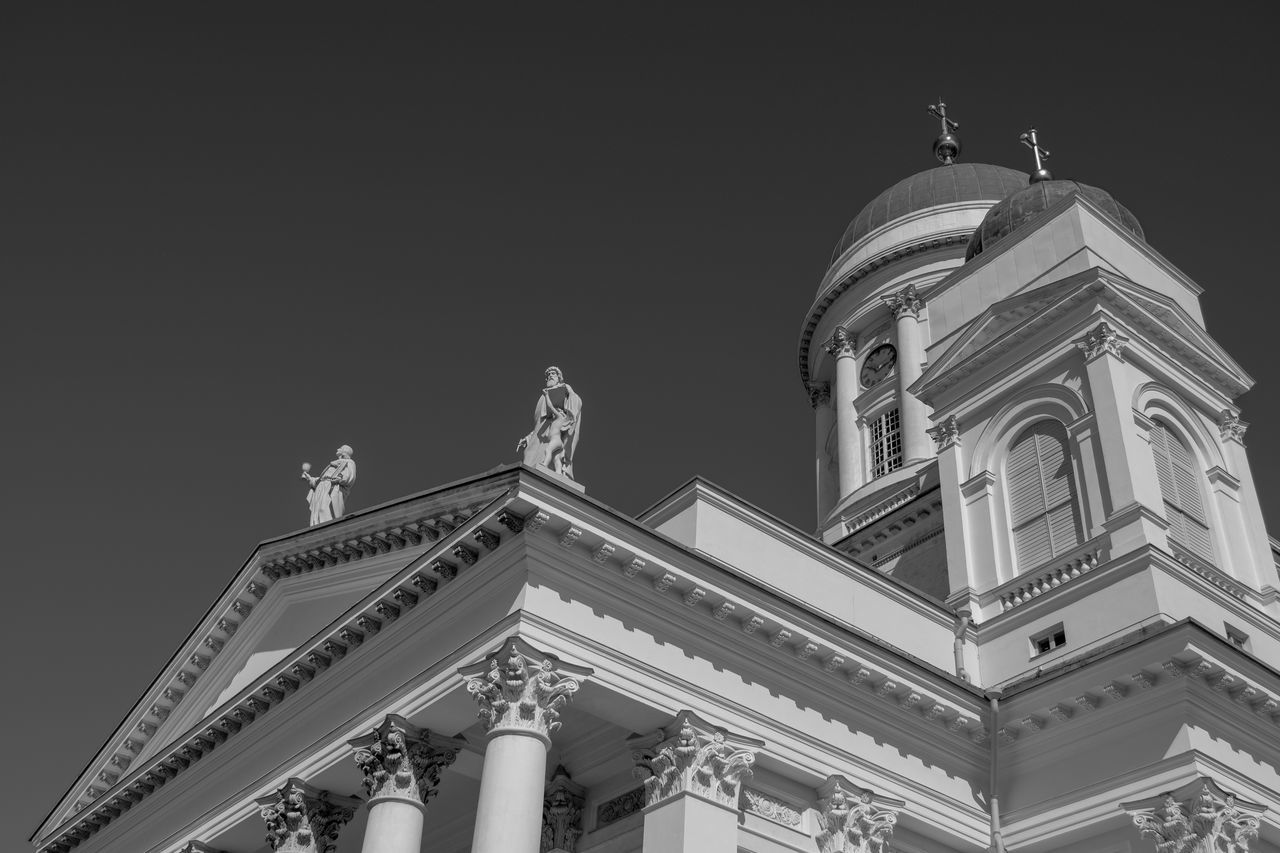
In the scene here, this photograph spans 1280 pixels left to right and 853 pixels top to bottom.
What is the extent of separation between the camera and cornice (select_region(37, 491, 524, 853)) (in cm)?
1386

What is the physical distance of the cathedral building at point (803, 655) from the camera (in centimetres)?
1369

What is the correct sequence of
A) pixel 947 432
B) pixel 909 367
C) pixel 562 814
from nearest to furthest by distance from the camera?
1. pixel 562 814
2. pixel 947 432
3. pixel 909 367

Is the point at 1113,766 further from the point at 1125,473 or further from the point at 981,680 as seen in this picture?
the point at 1125,473

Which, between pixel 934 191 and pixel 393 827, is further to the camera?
pixel 934 191

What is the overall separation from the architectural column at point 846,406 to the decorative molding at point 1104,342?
1228 centimetres

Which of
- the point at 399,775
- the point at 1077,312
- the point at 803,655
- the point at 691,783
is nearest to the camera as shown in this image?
the point at 691,783

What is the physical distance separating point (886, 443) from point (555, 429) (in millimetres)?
18120

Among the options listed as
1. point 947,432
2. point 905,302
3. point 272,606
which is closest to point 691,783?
point 272,606

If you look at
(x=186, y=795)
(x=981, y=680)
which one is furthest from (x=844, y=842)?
(x=186, y=795)

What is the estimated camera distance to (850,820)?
578 inches

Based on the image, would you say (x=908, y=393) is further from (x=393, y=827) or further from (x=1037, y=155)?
(x=393, y=827)

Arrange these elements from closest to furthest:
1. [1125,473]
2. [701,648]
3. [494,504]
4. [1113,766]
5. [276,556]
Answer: [494,504]
[701,648]
[1113,766]
[1125,473]
[276,556]

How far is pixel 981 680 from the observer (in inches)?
707

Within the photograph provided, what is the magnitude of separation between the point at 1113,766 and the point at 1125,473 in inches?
169
